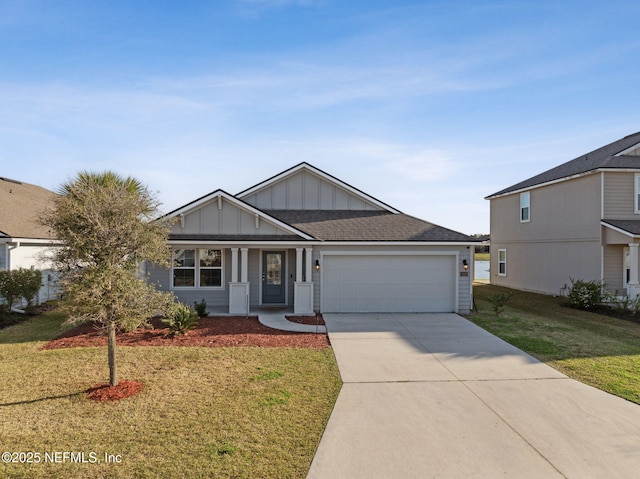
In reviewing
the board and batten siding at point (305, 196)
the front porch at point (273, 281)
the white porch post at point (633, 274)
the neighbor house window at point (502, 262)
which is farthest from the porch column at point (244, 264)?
the neighbor house window at point (502, 262)

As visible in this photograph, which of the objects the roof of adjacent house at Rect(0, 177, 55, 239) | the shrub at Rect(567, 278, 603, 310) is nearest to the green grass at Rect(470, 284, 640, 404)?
the shrub at Rect(567, 278, 603, 310)

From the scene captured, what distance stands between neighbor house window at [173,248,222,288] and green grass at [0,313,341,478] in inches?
200

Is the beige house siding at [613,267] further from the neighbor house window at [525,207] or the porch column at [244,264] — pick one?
the porch column at [244,264]

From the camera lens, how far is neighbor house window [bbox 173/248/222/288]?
13.4 m

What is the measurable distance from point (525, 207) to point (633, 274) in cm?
668

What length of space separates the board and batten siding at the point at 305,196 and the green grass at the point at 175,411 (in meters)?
8.22

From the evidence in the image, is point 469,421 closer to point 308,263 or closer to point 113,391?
point 113,391

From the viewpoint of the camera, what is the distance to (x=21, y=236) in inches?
539

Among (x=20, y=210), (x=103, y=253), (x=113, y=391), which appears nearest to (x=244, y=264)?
(x=103, y=253)

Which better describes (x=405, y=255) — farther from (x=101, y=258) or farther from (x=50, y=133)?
(x=50, y=133)

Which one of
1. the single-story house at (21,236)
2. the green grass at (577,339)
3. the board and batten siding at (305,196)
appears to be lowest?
the green grass at (577,339)

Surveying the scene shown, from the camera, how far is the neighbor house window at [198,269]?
44.1 feet

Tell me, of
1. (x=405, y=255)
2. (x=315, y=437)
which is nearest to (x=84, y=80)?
(x=405, y=255)

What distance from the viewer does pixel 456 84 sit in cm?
1291
